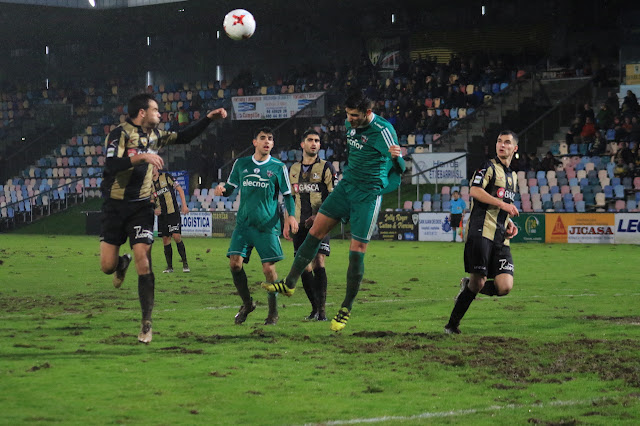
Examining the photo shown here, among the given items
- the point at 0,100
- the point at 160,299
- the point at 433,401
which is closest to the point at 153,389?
the point at 433,401

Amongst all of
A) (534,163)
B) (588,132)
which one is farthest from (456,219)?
(588,132)

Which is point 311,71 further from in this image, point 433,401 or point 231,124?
point 433,401

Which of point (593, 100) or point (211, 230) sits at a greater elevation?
point (593, 100)

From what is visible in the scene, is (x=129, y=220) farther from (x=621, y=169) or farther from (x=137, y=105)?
(x=621, y=169)

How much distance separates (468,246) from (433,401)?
3.25 metres

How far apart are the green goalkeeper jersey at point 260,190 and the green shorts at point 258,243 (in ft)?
0.22

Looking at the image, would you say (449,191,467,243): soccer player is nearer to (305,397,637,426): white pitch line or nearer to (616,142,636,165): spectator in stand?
(616,142,636,165): spectator in stand

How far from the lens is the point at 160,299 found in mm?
12492

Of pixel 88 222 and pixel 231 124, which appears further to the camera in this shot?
pixel 231 124

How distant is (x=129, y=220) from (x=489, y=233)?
357 centimetres

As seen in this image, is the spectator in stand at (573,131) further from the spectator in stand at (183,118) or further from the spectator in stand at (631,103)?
the spectator in stand at (183,118)

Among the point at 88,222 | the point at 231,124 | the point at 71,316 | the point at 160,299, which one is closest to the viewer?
the point at 71,316

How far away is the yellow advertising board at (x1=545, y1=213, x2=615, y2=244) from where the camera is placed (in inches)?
1096

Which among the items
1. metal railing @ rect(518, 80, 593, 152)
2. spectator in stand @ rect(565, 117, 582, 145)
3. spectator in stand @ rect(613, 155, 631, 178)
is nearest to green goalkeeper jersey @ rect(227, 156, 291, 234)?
spectator in stand @ rect(613, 155, 631, 178)
